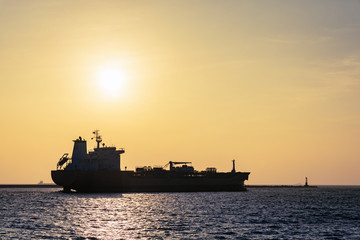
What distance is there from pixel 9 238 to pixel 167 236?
12.9m

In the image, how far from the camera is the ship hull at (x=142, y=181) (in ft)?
381

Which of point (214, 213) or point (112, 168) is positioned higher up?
point (112, 168)

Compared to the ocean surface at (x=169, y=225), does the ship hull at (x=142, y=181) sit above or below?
above

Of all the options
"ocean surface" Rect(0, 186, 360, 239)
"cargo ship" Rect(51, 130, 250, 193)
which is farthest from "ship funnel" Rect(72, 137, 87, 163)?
"ocean surface" Rect(0, 186, 360, 239)

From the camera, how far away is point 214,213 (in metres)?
67.8

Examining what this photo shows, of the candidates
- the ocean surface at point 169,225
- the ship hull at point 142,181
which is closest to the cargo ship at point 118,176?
the ship hull at point 142,181

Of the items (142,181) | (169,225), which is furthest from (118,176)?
(169,225)

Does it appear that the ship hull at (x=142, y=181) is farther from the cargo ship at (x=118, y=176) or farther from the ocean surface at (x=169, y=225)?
the ocean surface at (x=169, y=225)

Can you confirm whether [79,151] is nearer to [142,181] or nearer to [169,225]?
[142,181]

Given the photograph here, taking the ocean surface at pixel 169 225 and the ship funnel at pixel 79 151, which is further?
the ship funnel at pixel 79 151

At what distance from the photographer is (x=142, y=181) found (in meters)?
130

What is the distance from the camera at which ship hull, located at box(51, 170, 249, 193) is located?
11600 cm

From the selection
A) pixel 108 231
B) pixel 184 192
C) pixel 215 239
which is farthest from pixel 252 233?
pixel 184 192

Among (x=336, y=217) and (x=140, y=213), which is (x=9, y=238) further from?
(x=336, y=217)
